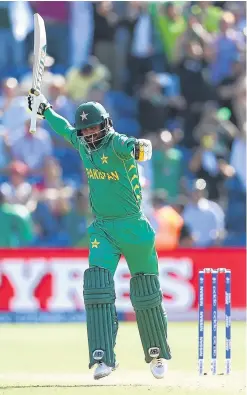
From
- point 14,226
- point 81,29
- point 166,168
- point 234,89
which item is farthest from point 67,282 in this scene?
point 81,29

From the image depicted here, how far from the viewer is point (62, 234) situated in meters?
13.1

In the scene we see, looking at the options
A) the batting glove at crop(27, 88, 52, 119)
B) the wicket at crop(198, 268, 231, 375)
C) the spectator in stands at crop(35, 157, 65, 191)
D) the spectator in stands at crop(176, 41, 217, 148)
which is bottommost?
the wicket at crop(198, 268, 231, 375)

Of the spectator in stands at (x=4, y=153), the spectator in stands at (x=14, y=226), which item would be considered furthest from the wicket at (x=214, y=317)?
the spectator in stands at (x=4, y=153)

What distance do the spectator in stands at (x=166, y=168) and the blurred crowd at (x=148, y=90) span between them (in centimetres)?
1

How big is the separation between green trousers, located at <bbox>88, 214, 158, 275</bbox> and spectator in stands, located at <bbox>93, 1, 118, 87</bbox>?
721 centimetres

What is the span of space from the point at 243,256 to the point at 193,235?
117cm

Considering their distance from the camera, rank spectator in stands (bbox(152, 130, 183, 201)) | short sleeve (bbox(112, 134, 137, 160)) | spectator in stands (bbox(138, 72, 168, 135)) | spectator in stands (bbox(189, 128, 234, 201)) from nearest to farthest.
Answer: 1. short sleeve (bbox(112, 134, 137, 160))
2. spectator in stands (bbox(152, 130, 183, 201))
3. spectator in stands (bbox(189, 128, 234, 201))
4. spectator in stands (bbox(138, 72, 168, 135))

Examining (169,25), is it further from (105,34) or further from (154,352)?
(154,352)

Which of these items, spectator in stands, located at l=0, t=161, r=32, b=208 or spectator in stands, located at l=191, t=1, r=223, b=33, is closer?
spectator in stands, located at l=0, t=161, r=32, b=208

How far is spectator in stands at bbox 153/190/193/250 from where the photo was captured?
12.9m

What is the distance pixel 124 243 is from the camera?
7449mm

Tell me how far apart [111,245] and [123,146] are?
749 millimetres

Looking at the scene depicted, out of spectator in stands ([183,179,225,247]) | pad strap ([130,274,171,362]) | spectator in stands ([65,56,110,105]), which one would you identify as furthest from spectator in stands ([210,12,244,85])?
pad strap ([130,274,171,362])

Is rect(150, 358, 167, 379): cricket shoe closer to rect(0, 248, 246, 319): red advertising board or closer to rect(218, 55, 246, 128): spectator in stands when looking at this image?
rect(0, 248, 246, 319): red advertising board
